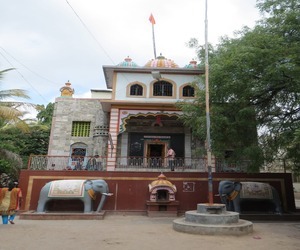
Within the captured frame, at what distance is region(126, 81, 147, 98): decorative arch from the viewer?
17109mm

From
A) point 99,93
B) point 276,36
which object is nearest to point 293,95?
point 276,36

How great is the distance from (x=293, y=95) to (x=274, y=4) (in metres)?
3.73

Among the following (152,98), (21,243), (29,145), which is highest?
(152,98)

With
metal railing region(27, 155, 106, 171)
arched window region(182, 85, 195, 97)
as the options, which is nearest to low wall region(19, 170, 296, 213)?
metal railing region(27, 155, 106, 171)

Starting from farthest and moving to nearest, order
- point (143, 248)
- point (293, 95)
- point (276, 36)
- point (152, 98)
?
point (152, 98) → point (293, 95) → point (276, 36) → point (143, 248)

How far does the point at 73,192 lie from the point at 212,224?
6363 millimetres

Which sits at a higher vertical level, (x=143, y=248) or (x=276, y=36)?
(x=276, y=36)

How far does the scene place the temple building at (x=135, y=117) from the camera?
1641cm

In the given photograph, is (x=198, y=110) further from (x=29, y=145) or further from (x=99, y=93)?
(x=29, y=145)

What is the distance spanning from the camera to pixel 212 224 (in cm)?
835

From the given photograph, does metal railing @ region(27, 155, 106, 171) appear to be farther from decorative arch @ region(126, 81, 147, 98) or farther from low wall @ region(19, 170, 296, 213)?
decorative arch @ region(126, 81, 147, 98)

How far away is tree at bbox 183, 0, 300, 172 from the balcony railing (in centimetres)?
335

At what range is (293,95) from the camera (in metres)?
10.9

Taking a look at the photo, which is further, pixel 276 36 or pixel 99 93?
pixel 99 93
